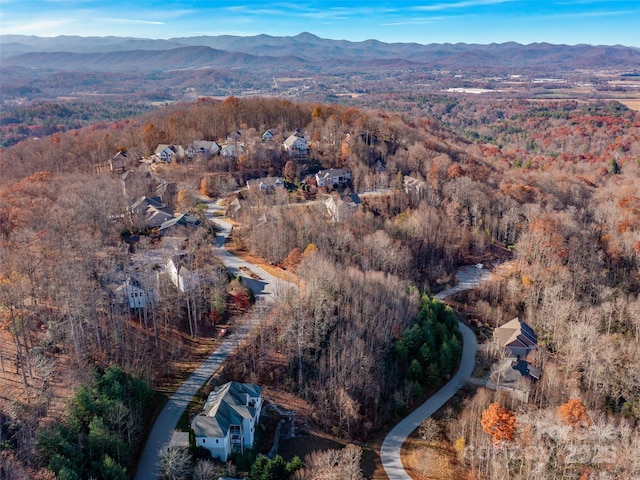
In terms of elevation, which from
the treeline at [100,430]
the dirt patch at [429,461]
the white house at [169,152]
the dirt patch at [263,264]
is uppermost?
the white house at [169,152]

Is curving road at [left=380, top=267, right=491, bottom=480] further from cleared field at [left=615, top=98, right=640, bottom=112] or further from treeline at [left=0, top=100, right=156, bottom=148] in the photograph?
cleared field at [left=615, top=98, right=640, bottom=112]

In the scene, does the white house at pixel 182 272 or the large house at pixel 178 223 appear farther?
the large house at pixel 178 223

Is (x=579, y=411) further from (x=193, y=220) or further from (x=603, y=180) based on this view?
(x=603, y=180)

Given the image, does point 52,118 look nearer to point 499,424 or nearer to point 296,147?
point 296,147

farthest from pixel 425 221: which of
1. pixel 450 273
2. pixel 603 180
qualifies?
pixel 603 180

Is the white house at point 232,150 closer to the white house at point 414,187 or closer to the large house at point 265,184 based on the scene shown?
the large house at point 265,184

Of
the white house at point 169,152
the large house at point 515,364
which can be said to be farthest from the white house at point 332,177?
the large house at point 515,364

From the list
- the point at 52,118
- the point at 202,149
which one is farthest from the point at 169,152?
the point at 52,118

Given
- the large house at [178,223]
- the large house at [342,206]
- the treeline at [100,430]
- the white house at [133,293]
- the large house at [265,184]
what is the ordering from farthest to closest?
the large house at [265,184] < the large house at [342,206] < the large house at [178,223] < the white house at [133,293] < the treeline at [100,430]
